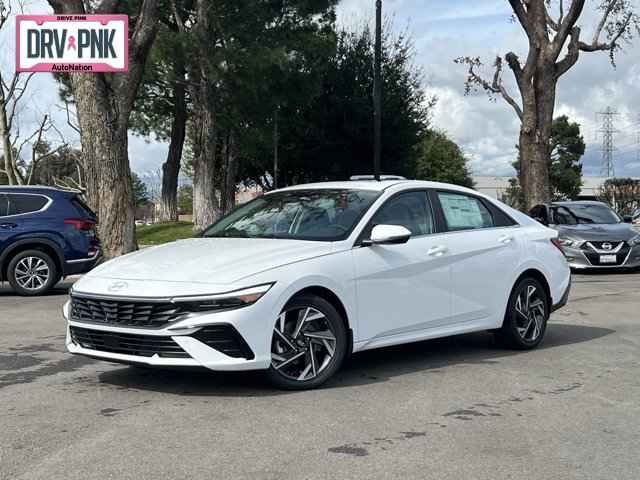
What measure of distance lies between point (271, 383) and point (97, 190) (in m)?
10.7

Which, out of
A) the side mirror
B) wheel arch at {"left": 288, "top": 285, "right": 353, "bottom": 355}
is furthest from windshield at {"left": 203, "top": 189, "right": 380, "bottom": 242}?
wheel arch at {"left": 288, "top": 285, "right": 353, "bottom": 355}

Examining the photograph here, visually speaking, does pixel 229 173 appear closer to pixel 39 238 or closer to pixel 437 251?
pixel 39 238

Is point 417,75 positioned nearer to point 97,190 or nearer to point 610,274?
point 610,274

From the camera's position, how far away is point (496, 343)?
824 centimetres

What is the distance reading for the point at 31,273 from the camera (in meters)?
13.4

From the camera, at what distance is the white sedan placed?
5.76 meters

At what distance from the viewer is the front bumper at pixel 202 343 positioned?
5691 millimetres

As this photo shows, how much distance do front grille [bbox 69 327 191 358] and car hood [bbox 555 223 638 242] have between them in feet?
44.5

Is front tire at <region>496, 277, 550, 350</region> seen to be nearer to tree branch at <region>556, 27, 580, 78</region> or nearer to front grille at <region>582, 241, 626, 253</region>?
front grille at <region>582, 241, 626, 253</region>

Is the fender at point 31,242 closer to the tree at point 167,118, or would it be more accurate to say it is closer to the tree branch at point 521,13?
the tree branch at point 521,13

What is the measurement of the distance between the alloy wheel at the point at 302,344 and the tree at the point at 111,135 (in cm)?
1024

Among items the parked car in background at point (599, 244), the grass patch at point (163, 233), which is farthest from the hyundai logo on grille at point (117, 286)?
the grass patch at point (163, 233)

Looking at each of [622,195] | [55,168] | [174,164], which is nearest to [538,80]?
[174,164]

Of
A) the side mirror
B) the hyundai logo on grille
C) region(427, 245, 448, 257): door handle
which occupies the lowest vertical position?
the hyundai logo on grille
